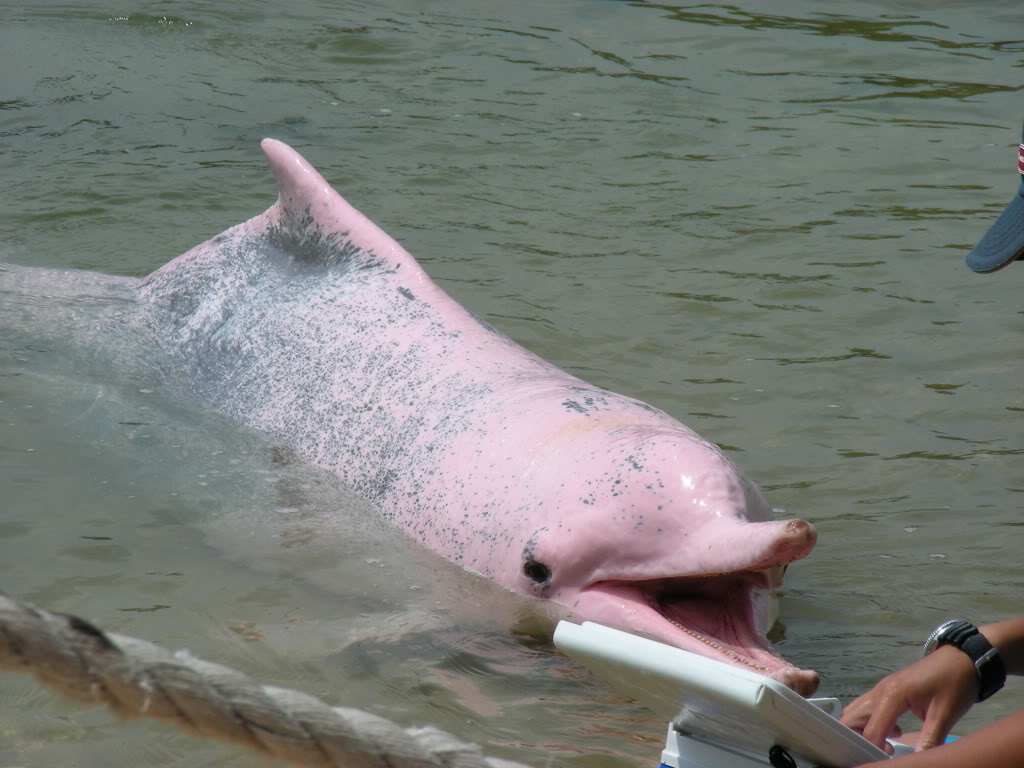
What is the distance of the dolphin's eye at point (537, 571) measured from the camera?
4402 mm

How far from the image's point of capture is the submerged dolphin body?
4117 millimetres

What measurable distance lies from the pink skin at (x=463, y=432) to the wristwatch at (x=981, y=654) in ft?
1.72

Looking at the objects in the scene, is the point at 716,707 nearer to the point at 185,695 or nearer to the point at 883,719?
the point at 883,719

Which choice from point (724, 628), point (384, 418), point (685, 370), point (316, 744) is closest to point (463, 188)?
point (685, 370)

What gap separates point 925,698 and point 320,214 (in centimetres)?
400

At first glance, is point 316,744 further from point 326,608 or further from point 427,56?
point 427,56

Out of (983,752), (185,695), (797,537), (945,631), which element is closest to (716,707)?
(983,752)

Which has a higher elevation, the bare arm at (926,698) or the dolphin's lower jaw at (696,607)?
the bare arm at (926,698)

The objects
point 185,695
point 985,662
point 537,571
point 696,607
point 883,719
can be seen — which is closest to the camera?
point 185,695

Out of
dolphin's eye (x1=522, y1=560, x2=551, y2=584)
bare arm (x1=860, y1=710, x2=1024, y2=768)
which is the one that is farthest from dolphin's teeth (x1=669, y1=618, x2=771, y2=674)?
bare arm (x1=860, y1=710, x2=1024, y2=768)

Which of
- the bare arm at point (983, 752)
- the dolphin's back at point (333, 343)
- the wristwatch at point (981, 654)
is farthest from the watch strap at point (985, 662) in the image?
the dolphin's back at point (333, 343)

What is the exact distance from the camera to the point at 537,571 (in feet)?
14.5

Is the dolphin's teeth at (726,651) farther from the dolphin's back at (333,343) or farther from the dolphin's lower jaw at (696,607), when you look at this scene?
the dolphin's back at (333,343)

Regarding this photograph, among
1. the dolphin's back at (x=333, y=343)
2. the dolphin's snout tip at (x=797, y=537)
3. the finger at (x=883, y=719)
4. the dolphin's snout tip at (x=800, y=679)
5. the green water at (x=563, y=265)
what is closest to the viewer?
the finger at (x=883, y=719)
